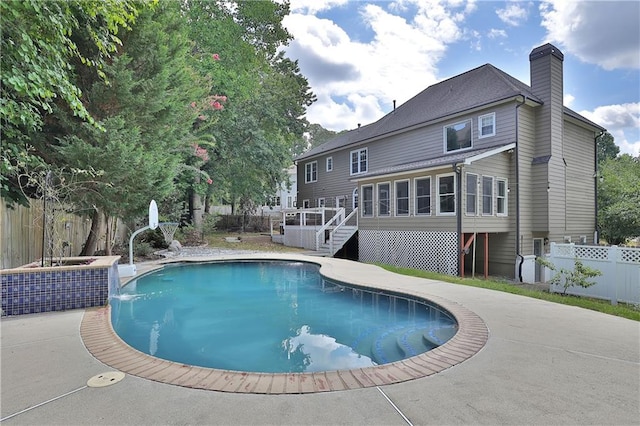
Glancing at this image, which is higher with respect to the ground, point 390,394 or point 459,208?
point 459,208

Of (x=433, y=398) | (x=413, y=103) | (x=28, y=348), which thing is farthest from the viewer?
(x=413, y=103)

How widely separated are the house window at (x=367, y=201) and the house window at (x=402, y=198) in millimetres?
1472

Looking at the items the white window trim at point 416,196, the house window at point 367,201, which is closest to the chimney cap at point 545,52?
the white window trim at point 416,196

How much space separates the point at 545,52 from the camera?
1255 cm

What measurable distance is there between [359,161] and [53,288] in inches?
611

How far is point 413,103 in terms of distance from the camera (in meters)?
17.7

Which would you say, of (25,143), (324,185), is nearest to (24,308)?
(25,143)

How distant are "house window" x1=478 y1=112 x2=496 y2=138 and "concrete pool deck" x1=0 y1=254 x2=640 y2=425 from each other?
10.6 meters

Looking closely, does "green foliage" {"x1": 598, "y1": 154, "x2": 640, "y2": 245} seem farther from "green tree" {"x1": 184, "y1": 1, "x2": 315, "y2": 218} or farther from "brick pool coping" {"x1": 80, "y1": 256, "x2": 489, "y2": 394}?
"green tree" {"x1": 184, "y1": 1, "x2": 315, "y2": 218}

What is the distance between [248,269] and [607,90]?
1900 cm

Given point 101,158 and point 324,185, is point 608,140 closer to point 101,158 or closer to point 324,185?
point 324,185

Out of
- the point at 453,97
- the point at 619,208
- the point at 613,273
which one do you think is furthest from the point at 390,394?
the point at 619,208

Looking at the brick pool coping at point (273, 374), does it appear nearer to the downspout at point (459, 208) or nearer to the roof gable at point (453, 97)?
the downspout at point (459, 208)

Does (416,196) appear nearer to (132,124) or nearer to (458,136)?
(458,136)
